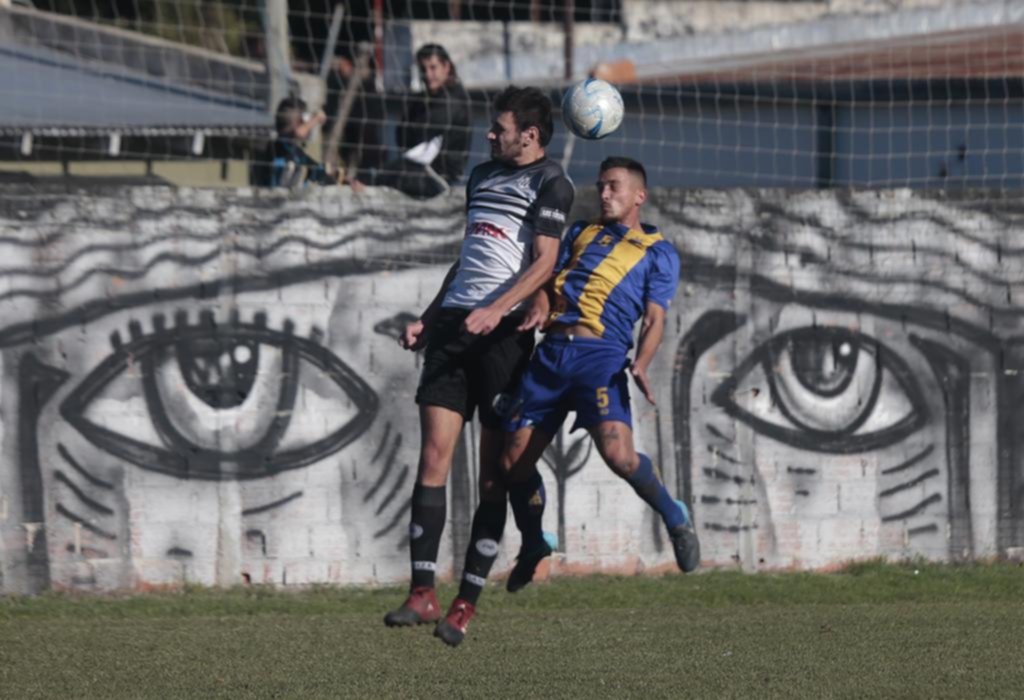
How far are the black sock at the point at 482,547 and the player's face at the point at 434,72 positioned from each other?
12.9ft

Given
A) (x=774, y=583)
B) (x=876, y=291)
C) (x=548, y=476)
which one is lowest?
(x=774, y=583)

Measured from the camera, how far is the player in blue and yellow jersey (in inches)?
269

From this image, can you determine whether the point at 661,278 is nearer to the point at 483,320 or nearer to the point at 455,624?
the point at 483,320

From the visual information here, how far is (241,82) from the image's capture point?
12.7 m

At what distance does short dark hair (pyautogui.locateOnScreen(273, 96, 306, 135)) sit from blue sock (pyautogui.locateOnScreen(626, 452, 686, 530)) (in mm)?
4761

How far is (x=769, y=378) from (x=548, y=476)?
4.82ft

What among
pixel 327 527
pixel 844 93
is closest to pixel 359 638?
pixel 327 527

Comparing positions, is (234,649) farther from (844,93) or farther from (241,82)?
(844,93)

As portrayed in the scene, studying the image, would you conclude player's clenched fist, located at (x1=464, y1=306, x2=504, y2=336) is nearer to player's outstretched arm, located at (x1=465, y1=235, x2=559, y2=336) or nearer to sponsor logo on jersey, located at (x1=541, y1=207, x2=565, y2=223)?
player's outstretched arm, located at (x1=465, y1=235, x2=559, y2=336)

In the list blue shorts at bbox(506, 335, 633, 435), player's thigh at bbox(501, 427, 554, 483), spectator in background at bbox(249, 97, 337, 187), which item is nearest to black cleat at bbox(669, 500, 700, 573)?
blue shorts at bbox(506, 335, 633, 435)

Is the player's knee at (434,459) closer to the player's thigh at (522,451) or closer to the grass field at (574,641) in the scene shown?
the player's thigh at (522,451)

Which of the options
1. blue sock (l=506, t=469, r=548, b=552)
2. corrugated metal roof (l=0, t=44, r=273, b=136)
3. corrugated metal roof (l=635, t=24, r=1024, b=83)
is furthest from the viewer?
corrugated metal roof (l=635, t=24, r=1024, b=83)

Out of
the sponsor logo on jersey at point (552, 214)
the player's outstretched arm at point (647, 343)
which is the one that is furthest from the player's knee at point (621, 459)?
the sponsor logo on jersey at point (552, 214)

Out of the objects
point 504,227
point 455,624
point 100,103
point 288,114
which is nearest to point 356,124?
point 288,114
